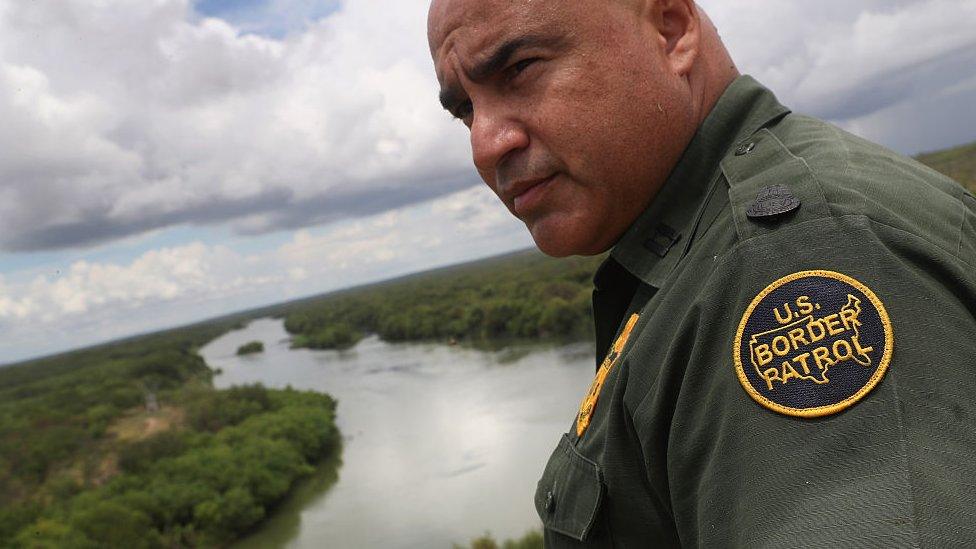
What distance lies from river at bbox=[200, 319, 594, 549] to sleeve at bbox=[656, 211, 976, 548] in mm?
10559

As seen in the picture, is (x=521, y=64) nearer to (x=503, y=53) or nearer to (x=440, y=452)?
(x=503, y=53)

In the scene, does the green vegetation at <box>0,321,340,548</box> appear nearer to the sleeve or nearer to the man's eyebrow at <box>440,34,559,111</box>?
the man's eyebrow at <box>440,34,559,111</box>

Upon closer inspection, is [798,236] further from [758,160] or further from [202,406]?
[202,406]

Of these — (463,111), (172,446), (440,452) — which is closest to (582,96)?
(463,111)

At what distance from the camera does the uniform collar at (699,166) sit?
100cm

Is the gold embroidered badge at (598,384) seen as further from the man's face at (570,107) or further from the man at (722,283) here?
the man's face at (570,107)

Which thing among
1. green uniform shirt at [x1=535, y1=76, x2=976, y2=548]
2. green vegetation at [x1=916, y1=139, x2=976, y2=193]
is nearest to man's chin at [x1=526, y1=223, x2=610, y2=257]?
green uniform shirt at [x1=535, y1=76, x2=976, y2=548]

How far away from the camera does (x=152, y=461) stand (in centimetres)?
1709

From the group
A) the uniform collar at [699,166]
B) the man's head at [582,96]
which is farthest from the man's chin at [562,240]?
the uniform collar at [699,166]

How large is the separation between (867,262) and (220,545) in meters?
15.0

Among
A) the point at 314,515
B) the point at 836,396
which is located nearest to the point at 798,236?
the point at 836,396

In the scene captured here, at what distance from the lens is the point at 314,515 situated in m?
13.9

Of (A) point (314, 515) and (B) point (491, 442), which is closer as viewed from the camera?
(A) point (314, 515)

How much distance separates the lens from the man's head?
977mm
